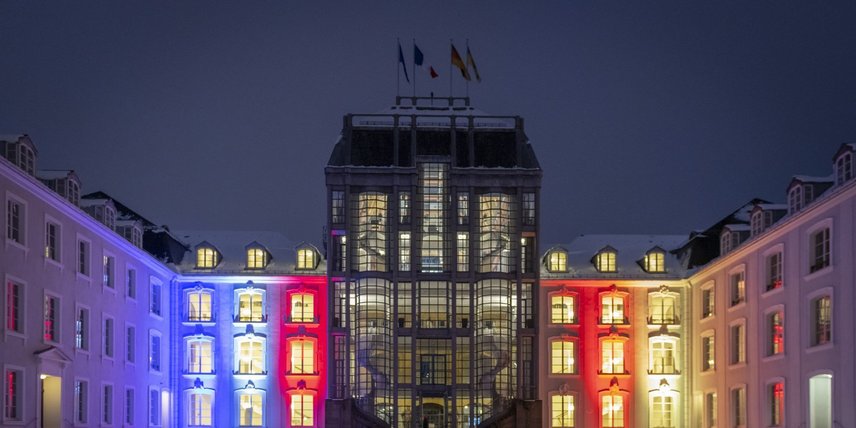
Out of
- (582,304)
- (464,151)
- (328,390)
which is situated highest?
(464,151)

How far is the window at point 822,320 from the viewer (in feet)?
159

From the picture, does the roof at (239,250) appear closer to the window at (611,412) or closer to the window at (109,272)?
the window at (109,272)

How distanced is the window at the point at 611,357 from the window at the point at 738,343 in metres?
11.0

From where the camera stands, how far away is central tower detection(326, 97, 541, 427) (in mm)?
68438

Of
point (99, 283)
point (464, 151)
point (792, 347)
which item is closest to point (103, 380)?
point (99, 283)

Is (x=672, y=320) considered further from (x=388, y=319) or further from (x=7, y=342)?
(x=7, y=342)

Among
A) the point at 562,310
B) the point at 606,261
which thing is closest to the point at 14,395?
the point at 562,310

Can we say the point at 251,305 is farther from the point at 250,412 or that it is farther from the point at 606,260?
the point at 606,260

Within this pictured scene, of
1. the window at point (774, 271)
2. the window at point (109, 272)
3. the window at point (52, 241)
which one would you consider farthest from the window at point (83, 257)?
the window at point (774, 271)

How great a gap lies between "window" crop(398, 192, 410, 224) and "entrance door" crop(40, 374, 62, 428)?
24.9 m

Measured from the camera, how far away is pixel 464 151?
71625mm

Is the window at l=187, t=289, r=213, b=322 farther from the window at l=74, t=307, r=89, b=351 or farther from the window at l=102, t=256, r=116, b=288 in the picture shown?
the window at l=74, t=307, r=89, b=351

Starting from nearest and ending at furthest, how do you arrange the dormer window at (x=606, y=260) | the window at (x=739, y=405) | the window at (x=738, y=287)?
1. the window at (x=739, y=405)
2. the window at (x=738, y=287)
3. the dormer window at (x=606, y=260)

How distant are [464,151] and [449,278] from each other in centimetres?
766
